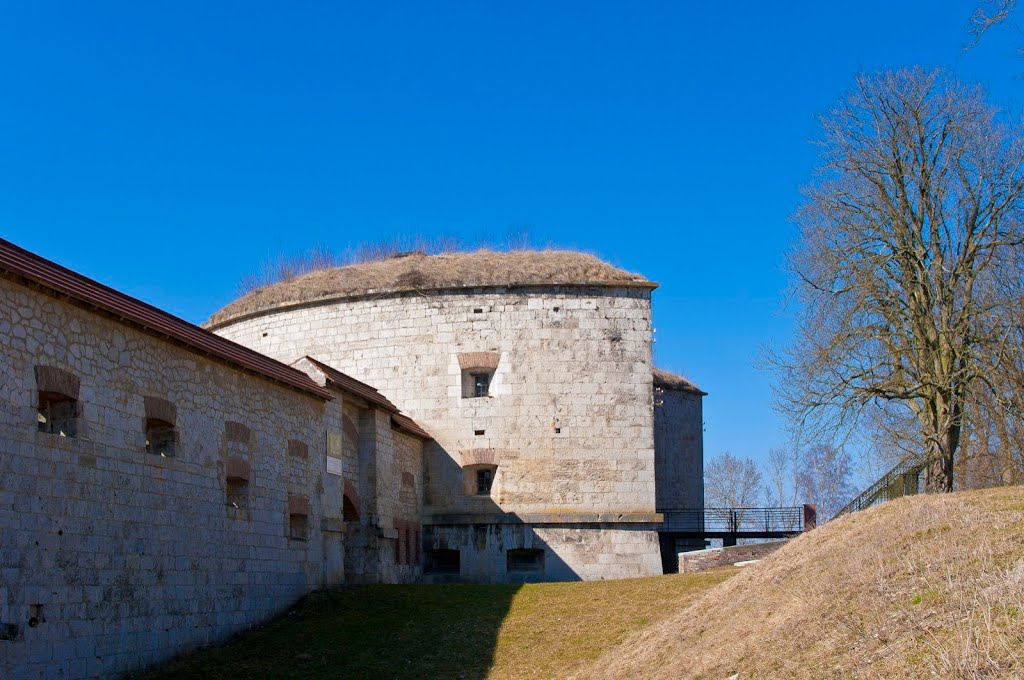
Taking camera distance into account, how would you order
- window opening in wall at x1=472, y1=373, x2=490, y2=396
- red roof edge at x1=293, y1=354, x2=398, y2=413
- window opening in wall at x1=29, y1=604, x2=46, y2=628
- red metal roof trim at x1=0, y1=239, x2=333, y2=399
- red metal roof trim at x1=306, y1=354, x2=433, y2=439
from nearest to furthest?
window opening in wall at x1=29, y1=604, x2=46, y2=628, red metal roof trim at x1=0, y1=239, x2=333, y2=399, red roof edge at x1=293, y1=354, x2=398, y2=413, red metal roof trim at x1=306, y1=354, x2=433, y2=439, window opening in wall at x1=472, y1=373, x2=490, y2=396

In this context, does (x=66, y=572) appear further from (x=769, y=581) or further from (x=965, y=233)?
(x=965, y=233)

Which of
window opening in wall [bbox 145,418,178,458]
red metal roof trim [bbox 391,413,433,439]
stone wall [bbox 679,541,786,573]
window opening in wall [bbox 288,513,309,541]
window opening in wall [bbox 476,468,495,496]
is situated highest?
red metal roof trim [bbox 391,413,433,439]

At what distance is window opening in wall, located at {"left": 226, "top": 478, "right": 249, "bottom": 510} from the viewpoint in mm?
15891

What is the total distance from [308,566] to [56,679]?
634 cm

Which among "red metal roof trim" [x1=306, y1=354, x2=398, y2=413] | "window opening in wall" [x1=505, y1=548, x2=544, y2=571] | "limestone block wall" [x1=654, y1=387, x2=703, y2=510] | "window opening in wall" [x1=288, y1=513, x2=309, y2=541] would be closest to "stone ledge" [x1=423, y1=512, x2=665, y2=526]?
"window opening in wall" [x1=505, y1=548, x2=544, y2=571]

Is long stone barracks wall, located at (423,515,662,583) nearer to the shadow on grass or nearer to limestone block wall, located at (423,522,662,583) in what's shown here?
limestone block wall, located at (423,522,662,583)

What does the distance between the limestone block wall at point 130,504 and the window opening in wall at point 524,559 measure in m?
6.50

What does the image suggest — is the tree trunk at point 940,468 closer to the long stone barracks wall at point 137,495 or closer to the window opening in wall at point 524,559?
the window opening in wall at point 524,559

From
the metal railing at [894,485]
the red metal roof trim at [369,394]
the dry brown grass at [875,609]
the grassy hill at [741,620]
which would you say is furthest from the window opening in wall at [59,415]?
the metal railing at [894,485]

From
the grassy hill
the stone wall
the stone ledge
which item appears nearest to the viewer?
the grassy hill

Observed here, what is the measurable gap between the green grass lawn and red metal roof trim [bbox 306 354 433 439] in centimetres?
352

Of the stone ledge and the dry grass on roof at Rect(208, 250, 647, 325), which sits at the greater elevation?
the dry grass on roof at Rect(208, 250, 647, 325)

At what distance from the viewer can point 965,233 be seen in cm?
1875

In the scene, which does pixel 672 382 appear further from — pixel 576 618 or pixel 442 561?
pixel 576 618
